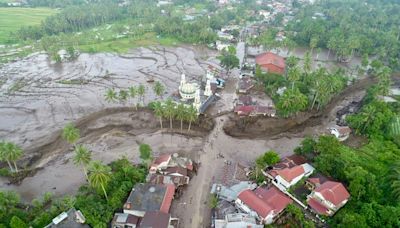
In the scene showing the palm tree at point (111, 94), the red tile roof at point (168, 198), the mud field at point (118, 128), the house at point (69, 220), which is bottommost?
the mud field at point (118, 128)

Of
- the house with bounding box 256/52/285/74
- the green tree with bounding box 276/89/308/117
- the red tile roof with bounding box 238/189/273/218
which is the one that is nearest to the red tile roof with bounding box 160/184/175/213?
the red tile roof with bounding box 238/189/273/218

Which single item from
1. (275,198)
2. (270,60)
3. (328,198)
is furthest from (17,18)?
(328,198)

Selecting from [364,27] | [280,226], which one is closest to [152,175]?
[280,226]

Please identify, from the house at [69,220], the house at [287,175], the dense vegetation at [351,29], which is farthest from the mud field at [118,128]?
the dense vegetation at [351,29]

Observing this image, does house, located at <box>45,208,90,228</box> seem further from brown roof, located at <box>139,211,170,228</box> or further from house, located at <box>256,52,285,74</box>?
house, located at <box>256,52,285,74</box>

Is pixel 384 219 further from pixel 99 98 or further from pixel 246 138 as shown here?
pixel 99 98

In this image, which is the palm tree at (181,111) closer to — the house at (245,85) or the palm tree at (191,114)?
the palm tree at (191,114)
